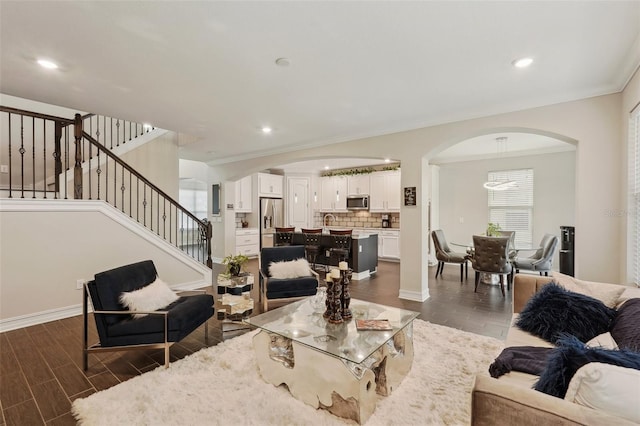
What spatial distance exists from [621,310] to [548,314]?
0.41 metres

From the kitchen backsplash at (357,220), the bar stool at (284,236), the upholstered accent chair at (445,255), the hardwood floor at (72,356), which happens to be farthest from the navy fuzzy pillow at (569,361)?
the kitchen backsplash at (357,220)

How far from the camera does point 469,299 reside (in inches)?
178

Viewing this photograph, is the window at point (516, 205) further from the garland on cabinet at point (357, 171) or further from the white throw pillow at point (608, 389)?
the white throw pillow at point (608, 389)

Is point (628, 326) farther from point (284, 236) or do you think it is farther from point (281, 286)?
point (284, 236)

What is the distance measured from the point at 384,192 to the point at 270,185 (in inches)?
140

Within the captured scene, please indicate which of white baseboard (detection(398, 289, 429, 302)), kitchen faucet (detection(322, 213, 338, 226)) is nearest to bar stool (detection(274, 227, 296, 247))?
kitchen faucet (detection(322, 213, 338, 226))

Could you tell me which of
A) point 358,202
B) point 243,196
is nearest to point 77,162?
point 243,196

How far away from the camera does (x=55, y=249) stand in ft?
12.1

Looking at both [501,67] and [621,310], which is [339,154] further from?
[621,310]

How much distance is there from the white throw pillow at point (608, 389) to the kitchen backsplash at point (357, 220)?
7.55 metres

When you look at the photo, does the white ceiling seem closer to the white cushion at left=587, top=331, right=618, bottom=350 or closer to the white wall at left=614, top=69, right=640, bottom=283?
the white wall at left=614, top=69, right=640, bottom=283

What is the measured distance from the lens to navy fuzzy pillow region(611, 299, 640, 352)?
163 centimetres

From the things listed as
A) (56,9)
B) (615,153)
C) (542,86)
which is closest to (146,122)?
(56,9)

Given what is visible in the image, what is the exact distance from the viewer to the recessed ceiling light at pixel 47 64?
261 centimetres
